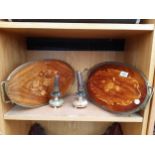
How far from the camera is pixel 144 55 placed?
61 centimetres

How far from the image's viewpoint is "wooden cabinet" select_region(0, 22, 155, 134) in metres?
0.52

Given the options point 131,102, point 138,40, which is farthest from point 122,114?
point 138,40

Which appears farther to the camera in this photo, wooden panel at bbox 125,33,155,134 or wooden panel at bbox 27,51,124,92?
wooden panel at bbox 27,51,124,92

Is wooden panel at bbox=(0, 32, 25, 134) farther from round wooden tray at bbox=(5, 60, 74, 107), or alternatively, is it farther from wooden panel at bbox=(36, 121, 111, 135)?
wooden panel at bbox=(36, 121, 111, 135)

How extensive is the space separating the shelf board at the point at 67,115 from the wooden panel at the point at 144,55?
99mm

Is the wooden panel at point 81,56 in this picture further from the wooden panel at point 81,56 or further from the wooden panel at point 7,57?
the wooden panel at point 7,57

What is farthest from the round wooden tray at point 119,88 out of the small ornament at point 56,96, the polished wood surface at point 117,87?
the small ornament at point 56,96

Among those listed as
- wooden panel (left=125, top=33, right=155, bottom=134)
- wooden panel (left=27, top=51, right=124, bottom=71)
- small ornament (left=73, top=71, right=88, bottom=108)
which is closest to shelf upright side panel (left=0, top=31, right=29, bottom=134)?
wooden panel (left=27, top=51, right=124, bottom=71)

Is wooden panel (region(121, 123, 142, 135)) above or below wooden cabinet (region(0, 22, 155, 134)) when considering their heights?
below

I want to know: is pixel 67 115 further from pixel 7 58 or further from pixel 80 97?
pixel 7 58

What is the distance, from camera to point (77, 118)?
62cm

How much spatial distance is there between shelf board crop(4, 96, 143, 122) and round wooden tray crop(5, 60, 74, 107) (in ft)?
0.13

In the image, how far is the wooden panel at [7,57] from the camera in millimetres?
603

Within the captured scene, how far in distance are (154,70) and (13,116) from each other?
52 centimetres
